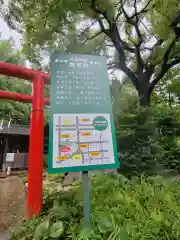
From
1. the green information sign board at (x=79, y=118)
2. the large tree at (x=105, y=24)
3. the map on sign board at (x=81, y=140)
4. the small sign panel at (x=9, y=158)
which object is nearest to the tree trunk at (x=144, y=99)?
the large tree at (x=105, y=24)

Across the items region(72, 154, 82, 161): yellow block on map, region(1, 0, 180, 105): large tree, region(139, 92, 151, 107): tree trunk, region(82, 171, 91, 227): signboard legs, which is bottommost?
region(82, 171, 91, 227): signboard legs

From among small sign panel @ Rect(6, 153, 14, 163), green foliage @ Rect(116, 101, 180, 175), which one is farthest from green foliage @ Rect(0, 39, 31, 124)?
green foliage @ Rect(116, 101, 180, 175)

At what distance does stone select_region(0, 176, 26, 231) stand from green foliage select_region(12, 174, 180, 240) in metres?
0.61

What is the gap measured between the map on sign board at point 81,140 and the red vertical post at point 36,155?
1.44 metres

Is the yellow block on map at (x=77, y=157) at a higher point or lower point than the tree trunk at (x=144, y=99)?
lower

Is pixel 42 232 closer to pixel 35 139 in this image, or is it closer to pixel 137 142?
pixel 35 139

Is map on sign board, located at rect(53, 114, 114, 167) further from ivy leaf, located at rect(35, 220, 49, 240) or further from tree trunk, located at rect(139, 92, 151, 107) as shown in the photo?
tree trunk, located at rect(139, 92, 151, 107)

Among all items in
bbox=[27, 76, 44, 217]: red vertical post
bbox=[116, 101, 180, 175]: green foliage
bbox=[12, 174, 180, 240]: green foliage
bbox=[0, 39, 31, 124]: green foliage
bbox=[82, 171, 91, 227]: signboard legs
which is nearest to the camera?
bbox=[12, 174, 180, 240]: green foliage

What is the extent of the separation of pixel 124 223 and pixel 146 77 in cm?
733

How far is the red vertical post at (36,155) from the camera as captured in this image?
3.10 m

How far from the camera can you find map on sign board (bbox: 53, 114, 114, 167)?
2.07 meters

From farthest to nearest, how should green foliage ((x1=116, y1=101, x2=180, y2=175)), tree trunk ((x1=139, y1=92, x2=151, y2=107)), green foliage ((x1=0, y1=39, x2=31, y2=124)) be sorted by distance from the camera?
green foliage ((x1=0, y1=39, x2=31, y2=124)), tree trunk ((x1=139, y1=92, x2=151, y2=107)), green foliage ((x1=116, y1=101, x2=180, y2=175))

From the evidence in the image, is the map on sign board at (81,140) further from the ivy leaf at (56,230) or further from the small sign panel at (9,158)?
the small sign panel at (9,158)

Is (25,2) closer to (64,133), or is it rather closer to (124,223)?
(64,133)
